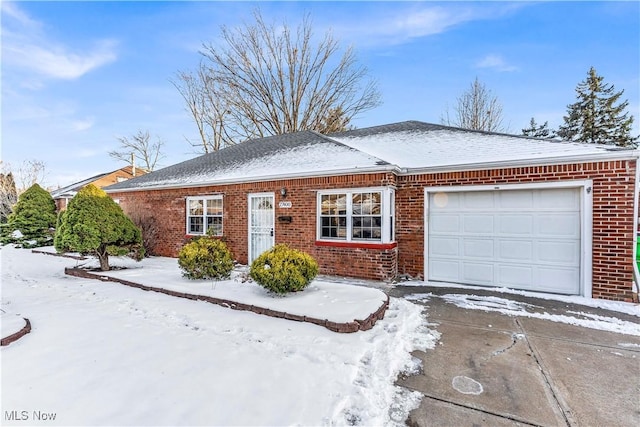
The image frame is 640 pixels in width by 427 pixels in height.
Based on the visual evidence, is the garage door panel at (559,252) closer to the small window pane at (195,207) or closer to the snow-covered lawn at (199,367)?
the snow-covered lawn at (199,367)

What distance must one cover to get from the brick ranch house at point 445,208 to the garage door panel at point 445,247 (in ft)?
0.08

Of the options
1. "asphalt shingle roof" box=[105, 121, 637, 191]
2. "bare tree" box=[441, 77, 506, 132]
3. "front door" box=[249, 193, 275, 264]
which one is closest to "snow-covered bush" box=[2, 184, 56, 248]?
"asphalt shingle roof" box=[105, 121, 637, 191]

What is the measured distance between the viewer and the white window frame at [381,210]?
699 centimetres

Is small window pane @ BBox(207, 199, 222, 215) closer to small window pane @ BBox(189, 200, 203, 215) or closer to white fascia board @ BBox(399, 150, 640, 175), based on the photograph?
small window pane @ BBox(189, 200, 203, 215)

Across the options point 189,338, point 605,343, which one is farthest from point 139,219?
point 605,343

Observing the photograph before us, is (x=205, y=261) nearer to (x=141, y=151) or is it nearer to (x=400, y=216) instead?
(x=400, y=216)

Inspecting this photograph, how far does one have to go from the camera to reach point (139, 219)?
1152cm

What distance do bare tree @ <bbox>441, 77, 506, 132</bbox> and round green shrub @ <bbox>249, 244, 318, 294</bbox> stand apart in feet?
62.5

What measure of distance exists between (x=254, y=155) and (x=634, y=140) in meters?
28.1

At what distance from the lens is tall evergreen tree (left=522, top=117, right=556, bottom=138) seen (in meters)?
24.0

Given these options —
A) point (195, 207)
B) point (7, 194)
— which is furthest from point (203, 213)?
point (7, 194)

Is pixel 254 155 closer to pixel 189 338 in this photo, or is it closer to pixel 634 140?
pixel 189 338

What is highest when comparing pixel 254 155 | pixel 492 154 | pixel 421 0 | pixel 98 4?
pixel 421 0

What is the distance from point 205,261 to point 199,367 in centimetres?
358
